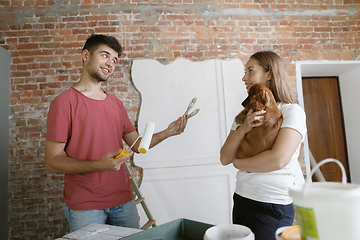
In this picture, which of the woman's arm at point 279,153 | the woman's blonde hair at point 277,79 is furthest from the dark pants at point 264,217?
the woman's blonde hair at point 277,79

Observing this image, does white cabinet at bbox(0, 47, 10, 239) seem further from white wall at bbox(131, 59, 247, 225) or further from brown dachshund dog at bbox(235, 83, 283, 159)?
brown dachshund dog at bbox(235, 83, 283, 159)

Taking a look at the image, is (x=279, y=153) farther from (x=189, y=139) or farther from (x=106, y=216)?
(x=189, y=139)

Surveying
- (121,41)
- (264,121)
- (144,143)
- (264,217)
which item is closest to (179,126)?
(144,143)

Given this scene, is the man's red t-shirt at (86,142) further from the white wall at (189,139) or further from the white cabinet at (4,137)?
the white cabinet at (4,137)

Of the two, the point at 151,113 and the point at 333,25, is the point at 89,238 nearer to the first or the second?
the point at 151,113

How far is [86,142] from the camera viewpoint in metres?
1.61

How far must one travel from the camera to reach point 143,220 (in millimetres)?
2775

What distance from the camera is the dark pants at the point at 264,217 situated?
1.14m

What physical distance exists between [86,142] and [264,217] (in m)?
1.13

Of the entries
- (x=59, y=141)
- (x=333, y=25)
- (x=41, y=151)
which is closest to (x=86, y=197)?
(x=59, y=141)

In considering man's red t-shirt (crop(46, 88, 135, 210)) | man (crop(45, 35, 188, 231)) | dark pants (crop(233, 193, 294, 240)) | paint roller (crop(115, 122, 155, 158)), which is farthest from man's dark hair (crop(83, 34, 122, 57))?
dark pants (crop(233, 193, 294, 240))

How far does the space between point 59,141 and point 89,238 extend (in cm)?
75

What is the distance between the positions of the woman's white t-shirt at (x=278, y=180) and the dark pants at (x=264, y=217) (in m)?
0.03

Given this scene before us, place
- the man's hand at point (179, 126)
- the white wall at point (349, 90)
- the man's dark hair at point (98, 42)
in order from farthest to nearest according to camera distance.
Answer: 1. the white wall at point (349, 90)
2. the man's dark hair at point (98, 42)
3. the man's hand at point (179, 126)
